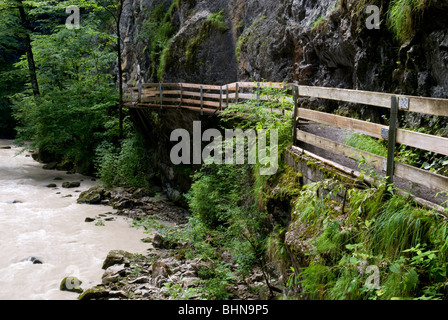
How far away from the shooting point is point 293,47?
1227 centimetres

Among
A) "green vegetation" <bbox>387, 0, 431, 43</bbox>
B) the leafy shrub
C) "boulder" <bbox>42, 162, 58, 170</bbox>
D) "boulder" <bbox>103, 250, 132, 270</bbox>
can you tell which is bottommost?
"boulder" <bbox>103, 250, 132, 270</bbox>

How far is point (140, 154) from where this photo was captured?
19016 mm

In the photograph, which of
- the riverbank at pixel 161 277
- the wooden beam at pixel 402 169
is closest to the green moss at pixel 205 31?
the riverbank at pixel 161 277

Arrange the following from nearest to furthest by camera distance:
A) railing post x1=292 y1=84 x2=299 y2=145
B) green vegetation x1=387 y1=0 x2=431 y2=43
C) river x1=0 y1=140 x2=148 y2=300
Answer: green vegetation x1=387 y1=0 x2=431 y2=43 → railing post x1=292 y1=84 x2=299 y2=145 → river x1=0 y1=140 x2=148 y2=300

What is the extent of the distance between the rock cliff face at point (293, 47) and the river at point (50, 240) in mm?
6551

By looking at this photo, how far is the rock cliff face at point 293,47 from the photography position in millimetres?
6668

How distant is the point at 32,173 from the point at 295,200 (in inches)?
747

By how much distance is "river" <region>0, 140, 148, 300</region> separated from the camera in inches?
351

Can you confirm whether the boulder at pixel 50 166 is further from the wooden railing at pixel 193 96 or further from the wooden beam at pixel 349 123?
the wooden beam at pixel 349 123

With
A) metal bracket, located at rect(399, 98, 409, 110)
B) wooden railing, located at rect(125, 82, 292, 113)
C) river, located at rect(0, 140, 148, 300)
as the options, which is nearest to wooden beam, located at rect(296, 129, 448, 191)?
metal bracket, located at rect(399, 98, 409, 110)

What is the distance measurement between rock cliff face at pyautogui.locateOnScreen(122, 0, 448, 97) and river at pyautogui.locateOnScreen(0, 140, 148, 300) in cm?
655

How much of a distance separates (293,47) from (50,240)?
9.62 m

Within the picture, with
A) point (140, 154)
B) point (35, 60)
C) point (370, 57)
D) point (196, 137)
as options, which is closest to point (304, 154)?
point (370, 57)

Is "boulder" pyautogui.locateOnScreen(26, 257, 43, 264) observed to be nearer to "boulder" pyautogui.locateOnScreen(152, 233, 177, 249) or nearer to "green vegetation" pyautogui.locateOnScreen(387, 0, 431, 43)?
"boulder" pyautogui.locateOnScreen(152, 233, 177, 249)
